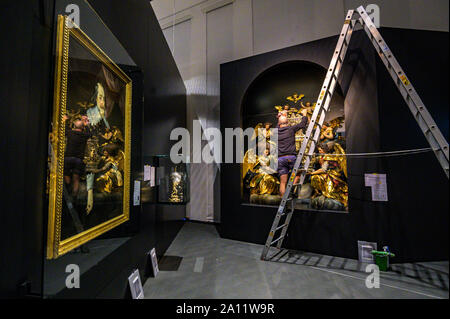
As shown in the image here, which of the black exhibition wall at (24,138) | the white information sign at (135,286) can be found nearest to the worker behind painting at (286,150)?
the white information sign at (135,286)

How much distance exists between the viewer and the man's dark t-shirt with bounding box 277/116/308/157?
2.86m

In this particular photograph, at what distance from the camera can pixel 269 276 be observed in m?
1.66

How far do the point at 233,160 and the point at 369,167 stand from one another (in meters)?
1.68

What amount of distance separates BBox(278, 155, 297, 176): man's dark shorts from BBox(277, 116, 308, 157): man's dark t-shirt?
6cm

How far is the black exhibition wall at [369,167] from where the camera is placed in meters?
0.65

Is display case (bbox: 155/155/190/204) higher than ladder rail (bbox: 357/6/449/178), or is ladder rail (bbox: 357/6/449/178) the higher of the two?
ladder rail (bbox: 357/6/449/178)

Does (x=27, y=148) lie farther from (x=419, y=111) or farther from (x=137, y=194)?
(x=419, y=111)

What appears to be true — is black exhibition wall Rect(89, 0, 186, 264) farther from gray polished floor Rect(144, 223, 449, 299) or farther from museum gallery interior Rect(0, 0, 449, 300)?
gray polished floor Rect(144, 223, 449, 299)

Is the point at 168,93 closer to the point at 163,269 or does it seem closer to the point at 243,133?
the point at 243,133

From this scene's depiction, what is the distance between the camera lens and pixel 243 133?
3.18 metres

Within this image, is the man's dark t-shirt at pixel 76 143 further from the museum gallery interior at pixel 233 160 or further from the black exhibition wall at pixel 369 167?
the black exhibition wall at pixel 369 167

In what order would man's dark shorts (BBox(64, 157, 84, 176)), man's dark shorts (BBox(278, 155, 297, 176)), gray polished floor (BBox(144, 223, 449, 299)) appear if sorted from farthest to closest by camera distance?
man's dark shorts (BBox(278, 155, 297, 176)) < man's dark shorts (BBox(64, 157, 84, 176)) < gray polished floor (BBox(144, 223, 449, 299))

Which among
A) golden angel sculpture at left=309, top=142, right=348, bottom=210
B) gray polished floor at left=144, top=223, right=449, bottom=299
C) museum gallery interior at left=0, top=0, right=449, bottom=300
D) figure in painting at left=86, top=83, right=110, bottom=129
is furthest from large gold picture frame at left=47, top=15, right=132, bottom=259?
golden angel sculpture at left=309, top=142, right=348, bottom=210
